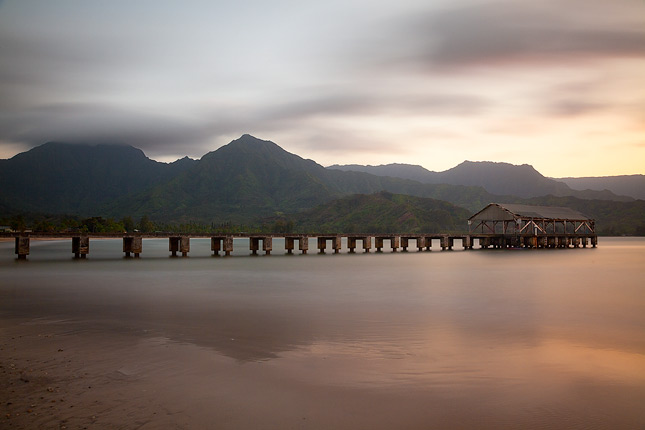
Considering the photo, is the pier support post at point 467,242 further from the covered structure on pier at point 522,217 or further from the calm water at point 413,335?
the calm water at point 413,335

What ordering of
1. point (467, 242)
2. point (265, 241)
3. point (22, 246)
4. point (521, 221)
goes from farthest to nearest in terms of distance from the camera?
point (467, 242)
point (521, 221)
point (265, 241)
point (22, 246)

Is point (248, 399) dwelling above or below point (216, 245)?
below

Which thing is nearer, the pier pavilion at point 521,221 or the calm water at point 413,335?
the calm water at point 413,335

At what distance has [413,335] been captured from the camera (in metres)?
16.7

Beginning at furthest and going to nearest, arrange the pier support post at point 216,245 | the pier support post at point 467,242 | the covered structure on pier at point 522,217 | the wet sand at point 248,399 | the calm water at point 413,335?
1. the pier support post at point 467,242
2. the covered structure on pier at point 522,217
3. the pier support post at point 216,245
4. the calm water at point 413,335
5. the wet sand at point 248,399

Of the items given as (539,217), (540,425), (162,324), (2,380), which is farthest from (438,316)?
(539,217)

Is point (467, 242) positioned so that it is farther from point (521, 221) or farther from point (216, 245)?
point (216, 245)

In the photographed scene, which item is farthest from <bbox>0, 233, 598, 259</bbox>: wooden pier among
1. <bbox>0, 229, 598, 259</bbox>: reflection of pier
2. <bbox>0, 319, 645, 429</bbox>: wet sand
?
<bbox>0, 319, 645, 429</bbox>: wet sand

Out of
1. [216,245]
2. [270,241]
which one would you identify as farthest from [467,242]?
[216,245]

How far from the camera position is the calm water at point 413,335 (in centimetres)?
955

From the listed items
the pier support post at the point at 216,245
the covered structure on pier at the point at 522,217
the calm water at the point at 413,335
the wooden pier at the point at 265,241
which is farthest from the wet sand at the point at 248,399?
the covered structure on pier at the point at 522,217

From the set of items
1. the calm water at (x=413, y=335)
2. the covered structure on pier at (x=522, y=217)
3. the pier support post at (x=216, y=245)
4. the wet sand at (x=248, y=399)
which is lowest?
the calm water at (x=413, y=335)

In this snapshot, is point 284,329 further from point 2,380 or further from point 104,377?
point 2,380

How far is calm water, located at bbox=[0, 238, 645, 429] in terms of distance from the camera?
955 centimetres
